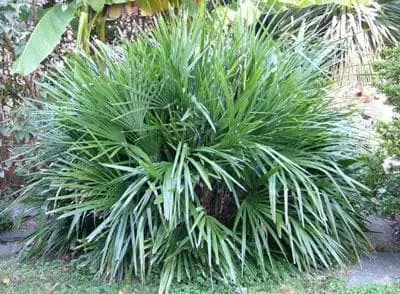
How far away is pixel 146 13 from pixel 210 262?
12.5 ft

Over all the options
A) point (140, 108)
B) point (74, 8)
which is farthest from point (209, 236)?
point (74, 8)

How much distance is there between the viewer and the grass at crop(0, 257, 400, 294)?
13.2 feet

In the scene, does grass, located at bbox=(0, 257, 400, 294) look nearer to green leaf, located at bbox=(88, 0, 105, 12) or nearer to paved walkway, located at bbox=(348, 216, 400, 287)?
paved walkway, located at bbox=(348, 216, 400, 287)

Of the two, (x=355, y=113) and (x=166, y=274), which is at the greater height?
(x=355, y=113)

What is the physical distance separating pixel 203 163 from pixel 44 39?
8.26 feet

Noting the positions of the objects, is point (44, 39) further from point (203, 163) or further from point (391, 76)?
point (391, 76)

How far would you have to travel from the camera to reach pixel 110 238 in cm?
414

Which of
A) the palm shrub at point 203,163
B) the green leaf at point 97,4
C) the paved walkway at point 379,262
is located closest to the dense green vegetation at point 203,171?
the palm shrub at point 203,163

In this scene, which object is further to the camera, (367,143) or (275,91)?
(367,143)

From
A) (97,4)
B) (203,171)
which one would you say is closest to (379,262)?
(203,171)

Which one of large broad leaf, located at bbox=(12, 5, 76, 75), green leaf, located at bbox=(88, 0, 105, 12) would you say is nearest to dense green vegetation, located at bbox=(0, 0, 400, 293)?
large broad leaf, located at bbox=(12, 5, 76, 75)

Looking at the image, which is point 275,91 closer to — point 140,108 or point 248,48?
point 248,48

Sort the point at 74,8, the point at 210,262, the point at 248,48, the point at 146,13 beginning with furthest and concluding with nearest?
the point at 146,13 → the point at 74,8 → the point at 248,48 → the point at 210,262

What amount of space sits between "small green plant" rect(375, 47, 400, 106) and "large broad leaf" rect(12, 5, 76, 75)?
332 centimetres
